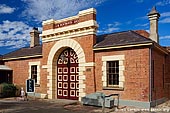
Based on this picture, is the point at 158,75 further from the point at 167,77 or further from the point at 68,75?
the point at 68,75

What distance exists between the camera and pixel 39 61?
19500mm

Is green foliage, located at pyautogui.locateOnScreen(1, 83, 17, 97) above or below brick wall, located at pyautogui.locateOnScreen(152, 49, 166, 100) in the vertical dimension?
below

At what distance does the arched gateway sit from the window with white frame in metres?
2.25

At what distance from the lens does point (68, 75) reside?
1739 cm

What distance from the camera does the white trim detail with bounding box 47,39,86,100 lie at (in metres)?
16.0

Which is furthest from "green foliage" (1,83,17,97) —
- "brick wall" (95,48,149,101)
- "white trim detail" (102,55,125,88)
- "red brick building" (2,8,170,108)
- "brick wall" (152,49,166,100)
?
"brick wall" (152,49,166,100)

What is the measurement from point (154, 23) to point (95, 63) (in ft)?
19.3

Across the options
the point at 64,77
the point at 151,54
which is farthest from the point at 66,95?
the point at 151,54

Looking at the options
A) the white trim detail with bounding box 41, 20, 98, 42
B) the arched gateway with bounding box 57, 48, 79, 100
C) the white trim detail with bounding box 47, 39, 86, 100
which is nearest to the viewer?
the white trim detail with bounding box 41, 20, 98, 42

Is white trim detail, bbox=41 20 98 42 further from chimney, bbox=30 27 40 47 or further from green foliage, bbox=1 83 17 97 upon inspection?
chimney, bbox=30 27 40 47

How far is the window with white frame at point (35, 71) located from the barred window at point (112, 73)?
7141 mm

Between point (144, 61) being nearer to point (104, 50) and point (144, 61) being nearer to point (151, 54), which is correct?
point (151, 54)

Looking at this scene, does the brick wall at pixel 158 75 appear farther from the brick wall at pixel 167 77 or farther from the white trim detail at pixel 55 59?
the white trim detail at pixel 55 59

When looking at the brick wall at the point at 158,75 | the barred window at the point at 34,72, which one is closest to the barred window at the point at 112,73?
the brick wall at the point at 158,75
